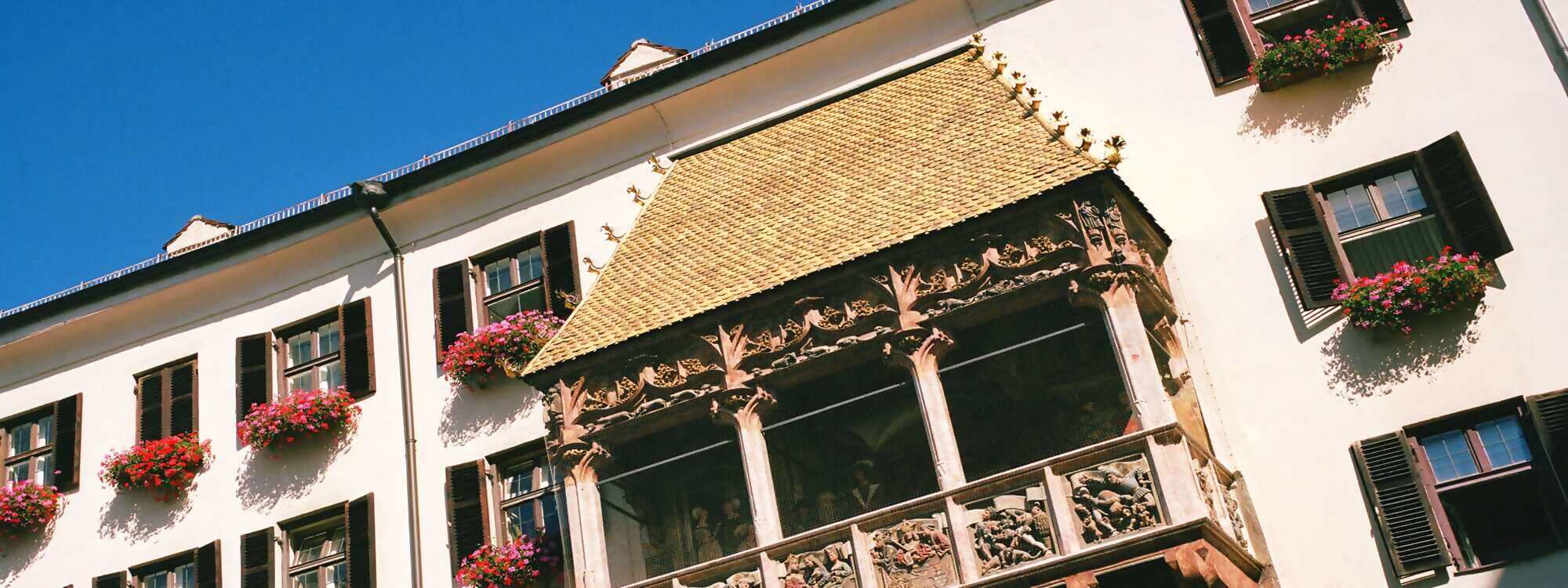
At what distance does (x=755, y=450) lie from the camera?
52.7 feet

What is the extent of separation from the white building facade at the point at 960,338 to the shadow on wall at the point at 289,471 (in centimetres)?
4

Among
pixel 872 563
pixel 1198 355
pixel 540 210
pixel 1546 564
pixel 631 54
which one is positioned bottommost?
pixel 1546 564

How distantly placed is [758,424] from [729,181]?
396 cm

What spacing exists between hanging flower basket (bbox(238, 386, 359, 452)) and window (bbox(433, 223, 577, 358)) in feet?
4.58

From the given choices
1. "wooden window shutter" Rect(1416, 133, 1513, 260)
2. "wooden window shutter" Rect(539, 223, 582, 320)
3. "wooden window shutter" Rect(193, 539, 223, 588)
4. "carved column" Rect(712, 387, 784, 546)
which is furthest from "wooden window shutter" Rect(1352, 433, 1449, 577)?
"wooden window shutter" Rect(193, 539, 223, 588)

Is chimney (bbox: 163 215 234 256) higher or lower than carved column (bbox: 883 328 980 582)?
higher

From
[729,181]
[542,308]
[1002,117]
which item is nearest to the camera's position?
[1002,117]

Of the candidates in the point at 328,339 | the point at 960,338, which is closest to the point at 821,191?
the point at 960,338

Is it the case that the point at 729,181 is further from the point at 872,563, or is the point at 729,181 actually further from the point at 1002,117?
the point at 872,563

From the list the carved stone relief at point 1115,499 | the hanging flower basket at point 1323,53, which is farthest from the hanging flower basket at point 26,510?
the hanging flower basket at point 1323,53

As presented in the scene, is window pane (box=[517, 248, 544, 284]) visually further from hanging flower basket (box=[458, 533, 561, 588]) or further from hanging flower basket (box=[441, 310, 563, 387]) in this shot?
hanging flower basket (box=[458, 533, 561, 588])

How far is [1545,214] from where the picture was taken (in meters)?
15.7

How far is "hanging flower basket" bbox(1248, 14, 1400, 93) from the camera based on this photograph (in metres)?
17.0

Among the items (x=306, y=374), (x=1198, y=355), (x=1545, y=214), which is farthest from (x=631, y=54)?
(x=1545, y=214)
